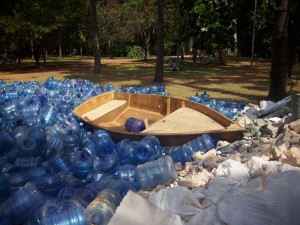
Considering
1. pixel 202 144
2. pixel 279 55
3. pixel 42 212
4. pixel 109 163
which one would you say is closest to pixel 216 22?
pixel 279 55

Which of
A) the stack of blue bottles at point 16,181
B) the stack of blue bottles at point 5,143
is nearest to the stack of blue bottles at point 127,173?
the stack of blue bottles at point 16,181

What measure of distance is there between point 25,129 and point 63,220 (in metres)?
4.32

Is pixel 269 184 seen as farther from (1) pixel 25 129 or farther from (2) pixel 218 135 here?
(1) pixel 25 129

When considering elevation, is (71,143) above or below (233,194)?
below

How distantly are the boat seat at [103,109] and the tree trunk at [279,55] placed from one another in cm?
545

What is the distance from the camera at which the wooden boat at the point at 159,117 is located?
6.93 meters

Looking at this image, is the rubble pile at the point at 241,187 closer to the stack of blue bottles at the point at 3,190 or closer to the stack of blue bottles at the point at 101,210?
the stack of blue bottles at the point at 101,210

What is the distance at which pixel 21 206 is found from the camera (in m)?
4.61

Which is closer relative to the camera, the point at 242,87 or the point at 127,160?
the point at 127,160

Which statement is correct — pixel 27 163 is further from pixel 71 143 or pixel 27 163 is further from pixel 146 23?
pixel 146 23

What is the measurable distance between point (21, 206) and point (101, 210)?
1.24 metres

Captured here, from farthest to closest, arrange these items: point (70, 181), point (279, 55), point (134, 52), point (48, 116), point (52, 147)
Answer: point (134, 52)
point (279, 55)
point (48, 116)
point (52, 147)
point (70, 181)

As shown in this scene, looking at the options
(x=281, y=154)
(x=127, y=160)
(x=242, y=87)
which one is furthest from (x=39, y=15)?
(x=281, y=154)

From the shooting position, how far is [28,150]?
670cm
